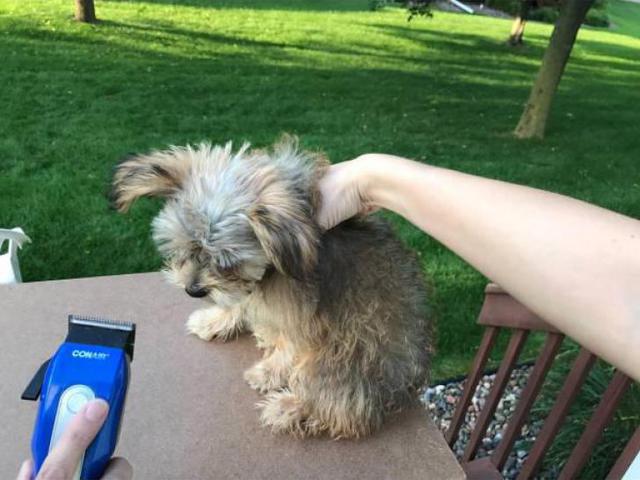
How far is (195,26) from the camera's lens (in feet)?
37.1

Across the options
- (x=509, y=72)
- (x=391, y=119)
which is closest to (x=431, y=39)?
(x=509, y=72)

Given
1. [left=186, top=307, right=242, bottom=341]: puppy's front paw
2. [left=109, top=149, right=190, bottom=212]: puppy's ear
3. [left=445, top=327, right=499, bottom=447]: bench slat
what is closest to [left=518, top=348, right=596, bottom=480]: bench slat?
[left=445, top=327, right=499, bottom=447]: bench slat

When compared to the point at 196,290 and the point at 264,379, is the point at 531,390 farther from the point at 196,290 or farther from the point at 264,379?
the point at 196,290

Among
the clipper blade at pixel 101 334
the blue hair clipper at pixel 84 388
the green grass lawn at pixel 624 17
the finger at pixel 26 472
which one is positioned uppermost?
the clipper blade at pixel 101 334

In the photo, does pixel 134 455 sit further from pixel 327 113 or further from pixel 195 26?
pixel 195 26

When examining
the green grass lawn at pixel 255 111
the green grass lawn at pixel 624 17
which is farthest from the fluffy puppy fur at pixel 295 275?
the green grass lawn at pixel 624 17

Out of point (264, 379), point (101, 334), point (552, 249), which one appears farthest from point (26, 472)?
point (264, 379)

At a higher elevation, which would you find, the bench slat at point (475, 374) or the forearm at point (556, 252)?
the forearm at point (556, 252)

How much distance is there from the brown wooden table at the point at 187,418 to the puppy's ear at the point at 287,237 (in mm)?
608

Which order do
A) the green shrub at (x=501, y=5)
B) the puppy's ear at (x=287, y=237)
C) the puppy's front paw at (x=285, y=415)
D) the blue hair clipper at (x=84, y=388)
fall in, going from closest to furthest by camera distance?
the blue hair clipper at (x=84, y=388) → the puppy's ear at (x=287, y=237) → the puppy's front paw at (x=285, y=415) → the green shrub at (x=501, y=5)

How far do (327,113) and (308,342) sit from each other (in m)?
5.75

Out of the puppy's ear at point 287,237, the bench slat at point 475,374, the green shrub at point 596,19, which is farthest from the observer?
the green shrub at point 596,19

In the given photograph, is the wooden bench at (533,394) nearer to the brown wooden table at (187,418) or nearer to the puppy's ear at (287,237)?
the brown wooden table at (187,418)

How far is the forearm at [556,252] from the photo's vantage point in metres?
1.11
